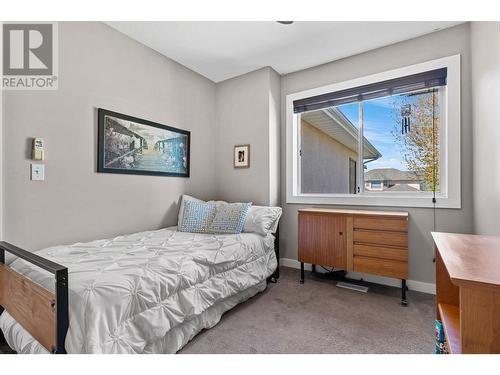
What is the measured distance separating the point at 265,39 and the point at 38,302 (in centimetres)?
271

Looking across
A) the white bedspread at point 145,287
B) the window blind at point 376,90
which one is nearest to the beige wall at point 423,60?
the window blind at point 376,90

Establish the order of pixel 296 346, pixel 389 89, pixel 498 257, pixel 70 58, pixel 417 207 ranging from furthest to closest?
pixel 389 89 → pixel 417 207 → pixel 70 58 → pixel 296 346 → pixel 498 257

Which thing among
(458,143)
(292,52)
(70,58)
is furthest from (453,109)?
(70,58)

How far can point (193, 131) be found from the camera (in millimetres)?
3117

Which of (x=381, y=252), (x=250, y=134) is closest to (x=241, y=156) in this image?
(x=250, y=134)

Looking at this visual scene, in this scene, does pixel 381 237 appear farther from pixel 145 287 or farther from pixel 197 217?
pixel 145 287

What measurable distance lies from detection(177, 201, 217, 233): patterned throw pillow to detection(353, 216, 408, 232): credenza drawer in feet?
4.83

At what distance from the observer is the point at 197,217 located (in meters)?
2.59

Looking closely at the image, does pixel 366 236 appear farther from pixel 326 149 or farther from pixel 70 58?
pixel 70 58

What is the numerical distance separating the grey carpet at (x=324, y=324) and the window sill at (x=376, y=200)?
0.86 meters

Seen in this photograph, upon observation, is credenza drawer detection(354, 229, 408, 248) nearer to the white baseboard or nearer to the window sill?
the window sill

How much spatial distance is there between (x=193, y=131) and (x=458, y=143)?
9.15ft

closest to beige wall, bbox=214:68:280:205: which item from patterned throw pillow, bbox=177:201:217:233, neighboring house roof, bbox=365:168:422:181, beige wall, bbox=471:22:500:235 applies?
patterned throw pillow, bbox=177:201:217:233

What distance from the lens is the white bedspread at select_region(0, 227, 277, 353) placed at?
1.12 m
